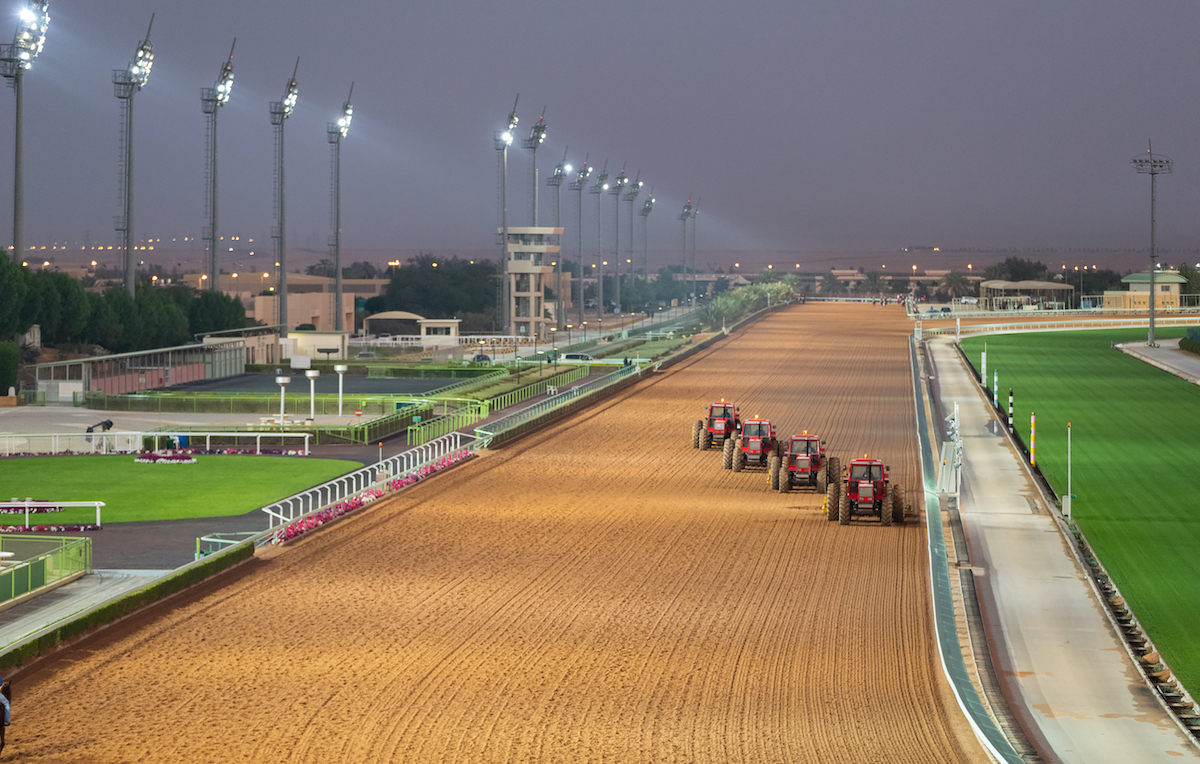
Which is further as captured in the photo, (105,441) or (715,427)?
(105,441)

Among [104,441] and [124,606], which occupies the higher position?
[104,441]

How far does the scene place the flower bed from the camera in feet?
64.9

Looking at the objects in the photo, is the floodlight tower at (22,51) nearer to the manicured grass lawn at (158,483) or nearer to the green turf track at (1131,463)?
the manicured grass lawn at (158,483)

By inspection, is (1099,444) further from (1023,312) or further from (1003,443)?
(1023,312)

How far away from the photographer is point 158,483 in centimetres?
2717

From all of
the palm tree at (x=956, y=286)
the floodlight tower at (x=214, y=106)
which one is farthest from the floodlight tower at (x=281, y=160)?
the palm tree at (x=956, y=286)

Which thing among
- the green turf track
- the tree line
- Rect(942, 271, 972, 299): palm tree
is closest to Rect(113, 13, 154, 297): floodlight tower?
the tree line

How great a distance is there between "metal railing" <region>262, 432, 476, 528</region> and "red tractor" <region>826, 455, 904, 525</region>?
7886 millimetres

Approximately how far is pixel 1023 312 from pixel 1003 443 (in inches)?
2378

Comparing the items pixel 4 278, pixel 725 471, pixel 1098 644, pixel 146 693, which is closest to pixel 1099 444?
pixel 725 471

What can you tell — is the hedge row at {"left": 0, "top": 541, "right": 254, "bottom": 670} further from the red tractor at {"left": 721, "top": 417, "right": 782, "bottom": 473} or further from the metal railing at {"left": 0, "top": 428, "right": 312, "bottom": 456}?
the metal railing at {"left": 0, "top": 428, "right": 312, "bottom": 456}

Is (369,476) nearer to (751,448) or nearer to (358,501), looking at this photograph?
(358,501)

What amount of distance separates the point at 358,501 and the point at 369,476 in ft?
8.28

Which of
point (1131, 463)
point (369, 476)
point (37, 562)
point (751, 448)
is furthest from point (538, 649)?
point (1131, 463)
